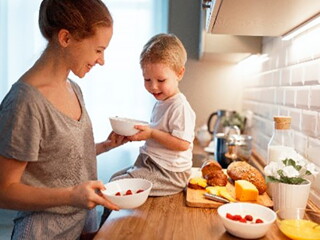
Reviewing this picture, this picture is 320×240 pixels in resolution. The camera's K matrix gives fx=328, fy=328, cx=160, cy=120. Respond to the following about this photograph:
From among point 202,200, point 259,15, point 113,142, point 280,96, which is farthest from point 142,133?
point 280,96

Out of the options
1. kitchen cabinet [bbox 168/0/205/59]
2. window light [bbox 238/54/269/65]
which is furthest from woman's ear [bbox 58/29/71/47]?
kitchen cabinet [bbox 168/0/205/59]

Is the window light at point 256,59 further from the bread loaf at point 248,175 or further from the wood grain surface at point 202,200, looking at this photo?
the wood grain surface at point 202,200

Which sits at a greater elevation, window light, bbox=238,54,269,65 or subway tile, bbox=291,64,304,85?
window light, bbox=238,54,269,65

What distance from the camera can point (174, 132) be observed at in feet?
3.55

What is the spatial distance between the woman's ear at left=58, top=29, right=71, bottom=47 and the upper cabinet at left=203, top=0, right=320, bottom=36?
0.42 m

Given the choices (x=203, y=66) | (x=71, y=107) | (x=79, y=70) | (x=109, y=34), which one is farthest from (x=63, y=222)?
(x=203, y=66)

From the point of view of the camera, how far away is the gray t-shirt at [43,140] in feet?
2.57

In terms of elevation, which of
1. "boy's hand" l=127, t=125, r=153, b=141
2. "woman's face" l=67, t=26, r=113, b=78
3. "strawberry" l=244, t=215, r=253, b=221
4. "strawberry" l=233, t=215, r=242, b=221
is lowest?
"strawberry" l=244, t=215, r=253, b=221

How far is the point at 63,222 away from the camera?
911mm

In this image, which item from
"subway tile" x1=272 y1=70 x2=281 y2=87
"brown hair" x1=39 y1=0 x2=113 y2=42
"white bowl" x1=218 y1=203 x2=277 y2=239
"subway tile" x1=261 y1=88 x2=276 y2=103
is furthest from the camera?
"subway tile" x1=261 y1=88 x2=276 y2=103

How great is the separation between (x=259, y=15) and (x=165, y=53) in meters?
0.32

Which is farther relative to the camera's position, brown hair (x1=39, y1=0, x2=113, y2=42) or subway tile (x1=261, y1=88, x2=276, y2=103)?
subway tile (x1=261, y1=88, x2=276, y2=103)

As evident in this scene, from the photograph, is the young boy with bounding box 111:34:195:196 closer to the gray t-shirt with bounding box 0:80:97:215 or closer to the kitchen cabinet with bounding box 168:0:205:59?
the gray t-shirt with bounding box 0:80:97:215

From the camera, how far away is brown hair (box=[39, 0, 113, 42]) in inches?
33.7
